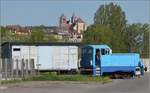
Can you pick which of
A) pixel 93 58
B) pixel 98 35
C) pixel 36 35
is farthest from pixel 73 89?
pixel 36 35

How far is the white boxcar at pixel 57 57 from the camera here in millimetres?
52656

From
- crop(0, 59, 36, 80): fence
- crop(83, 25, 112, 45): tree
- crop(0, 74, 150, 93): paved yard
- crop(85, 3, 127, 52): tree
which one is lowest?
crop(0, 74, 150, 93): paved yard

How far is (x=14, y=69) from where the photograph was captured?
141ft

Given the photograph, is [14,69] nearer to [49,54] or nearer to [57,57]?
[49,54]

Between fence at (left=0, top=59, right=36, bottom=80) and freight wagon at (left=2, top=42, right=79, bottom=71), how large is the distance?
5044 millimetres

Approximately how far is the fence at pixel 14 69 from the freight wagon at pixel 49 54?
5.04m

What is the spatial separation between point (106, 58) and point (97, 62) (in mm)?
1226

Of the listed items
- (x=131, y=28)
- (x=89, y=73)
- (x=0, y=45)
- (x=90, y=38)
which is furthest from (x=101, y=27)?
(x=89, y=73)

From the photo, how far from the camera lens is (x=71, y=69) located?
172ft

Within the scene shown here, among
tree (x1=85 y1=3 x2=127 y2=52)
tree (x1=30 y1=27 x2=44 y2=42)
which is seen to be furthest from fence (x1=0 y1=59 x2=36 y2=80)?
tree (x1=85 y1=3 x2=127 y2=52)

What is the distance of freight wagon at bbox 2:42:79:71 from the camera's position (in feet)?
173

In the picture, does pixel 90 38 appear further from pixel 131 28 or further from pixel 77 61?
pixel 77 61

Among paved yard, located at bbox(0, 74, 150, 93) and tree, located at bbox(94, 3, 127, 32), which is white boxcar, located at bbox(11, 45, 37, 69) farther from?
tree, located at bbox(94, 3, 127, 32)

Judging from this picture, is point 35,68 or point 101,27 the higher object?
point 101,27
